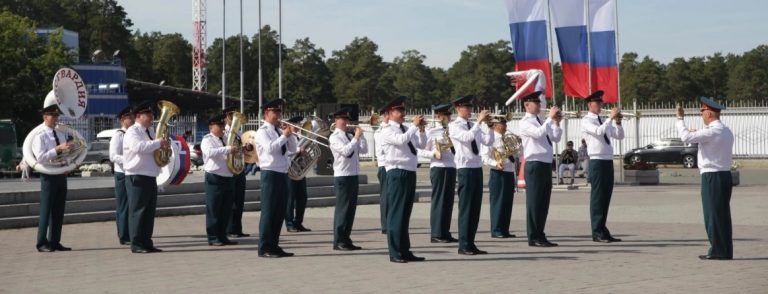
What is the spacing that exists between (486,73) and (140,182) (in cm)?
5813

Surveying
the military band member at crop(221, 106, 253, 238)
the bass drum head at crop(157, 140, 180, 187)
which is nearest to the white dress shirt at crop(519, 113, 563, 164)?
the military band member at crop(221, 106, 253, 238)

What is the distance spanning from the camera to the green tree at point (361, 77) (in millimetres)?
70812

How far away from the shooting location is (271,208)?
501 inches

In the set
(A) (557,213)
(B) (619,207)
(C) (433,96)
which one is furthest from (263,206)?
(C) (433,96)

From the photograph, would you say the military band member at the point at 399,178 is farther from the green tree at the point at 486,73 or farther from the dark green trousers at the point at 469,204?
the green tree at the point at 486,73

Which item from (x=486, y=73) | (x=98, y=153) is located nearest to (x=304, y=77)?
(x=486, y=73)

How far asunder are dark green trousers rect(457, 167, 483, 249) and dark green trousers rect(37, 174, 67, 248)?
496 cm

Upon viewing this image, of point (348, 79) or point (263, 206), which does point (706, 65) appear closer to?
point (348, 79)

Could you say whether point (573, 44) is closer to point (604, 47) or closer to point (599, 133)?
point (604, 47)

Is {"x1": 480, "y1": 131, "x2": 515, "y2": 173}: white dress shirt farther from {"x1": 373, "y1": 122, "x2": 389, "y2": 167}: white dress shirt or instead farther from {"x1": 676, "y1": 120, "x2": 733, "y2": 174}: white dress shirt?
{"x1": 676, "y1": 120, "x2": 733, "y2": 174}: white dress shirt

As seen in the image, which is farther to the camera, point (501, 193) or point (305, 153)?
point (501, 193)

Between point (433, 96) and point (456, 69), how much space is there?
2.64 meters

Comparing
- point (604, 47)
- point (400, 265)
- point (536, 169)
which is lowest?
point (400, 265)

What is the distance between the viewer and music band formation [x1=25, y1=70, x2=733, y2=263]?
12.2 metres
